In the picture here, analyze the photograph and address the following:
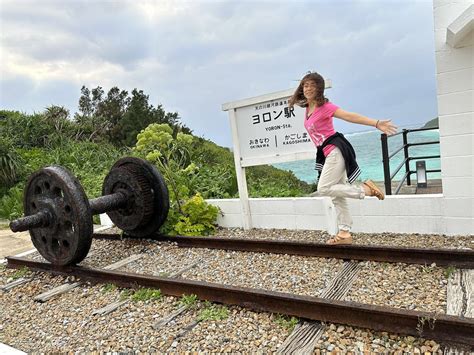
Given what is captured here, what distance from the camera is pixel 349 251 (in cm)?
417

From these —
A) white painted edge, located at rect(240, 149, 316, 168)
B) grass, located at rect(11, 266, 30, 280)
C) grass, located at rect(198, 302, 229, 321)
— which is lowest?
grass, located at rect(198, 302, 229, 321)

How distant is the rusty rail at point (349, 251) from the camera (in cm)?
367

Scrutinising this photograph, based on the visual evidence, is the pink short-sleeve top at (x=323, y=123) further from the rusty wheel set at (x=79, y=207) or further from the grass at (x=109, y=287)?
the grass at (x=109, y=287)

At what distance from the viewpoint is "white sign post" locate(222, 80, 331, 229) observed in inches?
209

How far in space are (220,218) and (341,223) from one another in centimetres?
240

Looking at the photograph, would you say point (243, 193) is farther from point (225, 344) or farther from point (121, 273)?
point (225, 344)

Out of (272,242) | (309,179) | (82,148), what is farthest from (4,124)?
(272,242)

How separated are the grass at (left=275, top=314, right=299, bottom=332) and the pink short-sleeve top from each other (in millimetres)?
1849

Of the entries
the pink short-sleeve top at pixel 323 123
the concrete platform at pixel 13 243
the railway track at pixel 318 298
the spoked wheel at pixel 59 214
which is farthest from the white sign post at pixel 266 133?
the concrete platform at pixel 13 243

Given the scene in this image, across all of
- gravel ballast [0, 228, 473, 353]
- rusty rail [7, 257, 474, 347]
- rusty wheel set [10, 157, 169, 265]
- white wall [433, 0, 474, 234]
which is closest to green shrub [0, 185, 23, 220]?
rusty wheel set [10, 157, 169, 265]

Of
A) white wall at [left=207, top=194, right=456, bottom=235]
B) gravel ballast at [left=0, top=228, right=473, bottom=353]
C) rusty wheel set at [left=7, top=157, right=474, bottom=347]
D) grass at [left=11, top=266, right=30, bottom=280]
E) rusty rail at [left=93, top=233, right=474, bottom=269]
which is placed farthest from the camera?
grass at [left=11, top=266, right=30, bottom=280]

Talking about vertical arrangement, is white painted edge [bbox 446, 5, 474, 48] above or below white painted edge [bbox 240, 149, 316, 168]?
above

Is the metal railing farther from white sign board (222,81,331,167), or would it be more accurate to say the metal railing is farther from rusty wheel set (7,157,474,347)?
rusty wheel set (7,157,474,347)

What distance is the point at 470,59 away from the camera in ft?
14.4
